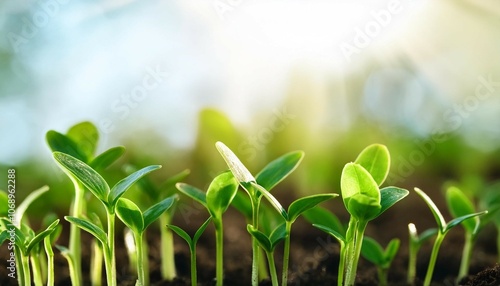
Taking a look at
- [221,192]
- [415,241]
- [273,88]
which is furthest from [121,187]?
[273,88]

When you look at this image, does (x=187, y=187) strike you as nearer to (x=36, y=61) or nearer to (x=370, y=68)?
(x=36, y=61)

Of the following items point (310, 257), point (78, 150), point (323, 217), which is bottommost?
point (310, 257)

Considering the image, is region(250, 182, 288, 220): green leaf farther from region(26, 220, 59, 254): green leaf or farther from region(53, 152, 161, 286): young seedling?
region(26, 220, 59, 254): green leaf

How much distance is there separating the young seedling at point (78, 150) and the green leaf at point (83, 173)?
83mm

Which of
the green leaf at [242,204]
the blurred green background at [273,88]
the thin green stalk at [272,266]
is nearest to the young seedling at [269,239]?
the thin green stalk at [272,266]

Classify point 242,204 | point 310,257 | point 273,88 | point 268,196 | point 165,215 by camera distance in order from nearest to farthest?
point 268,196 → point 242,204 → point 165,215 → point 310,257 → point 273,88

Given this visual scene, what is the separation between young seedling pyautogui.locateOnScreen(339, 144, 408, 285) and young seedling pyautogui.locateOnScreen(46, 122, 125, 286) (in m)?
0.34

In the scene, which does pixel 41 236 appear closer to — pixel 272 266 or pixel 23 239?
pixel 23 239

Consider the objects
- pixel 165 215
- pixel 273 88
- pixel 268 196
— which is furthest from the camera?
pixel 273 88

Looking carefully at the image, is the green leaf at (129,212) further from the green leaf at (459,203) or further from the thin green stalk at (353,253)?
the green leaf at (459,203)

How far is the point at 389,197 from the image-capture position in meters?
0.73

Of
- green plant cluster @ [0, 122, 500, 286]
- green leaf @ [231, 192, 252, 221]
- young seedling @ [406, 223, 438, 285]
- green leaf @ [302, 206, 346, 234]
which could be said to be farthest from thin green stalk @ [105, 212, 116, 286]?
young seedling @ [406, 223, 438, 285]

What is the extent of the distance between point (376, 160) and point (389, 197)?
7 cm

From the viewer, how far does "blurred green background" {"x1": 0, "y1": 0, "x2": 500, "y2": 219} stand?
1.65 m
